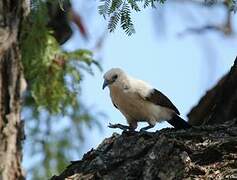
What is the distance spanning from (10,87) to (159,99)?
1.17 meters

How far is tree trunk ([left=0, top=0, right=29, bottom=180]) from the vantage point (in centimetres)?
590

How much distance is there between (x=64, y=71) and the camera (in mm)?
7238

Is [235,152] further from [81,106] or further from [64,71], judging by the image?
[81,106]

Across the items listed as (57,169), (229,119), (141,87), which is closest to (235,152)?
(229,119)

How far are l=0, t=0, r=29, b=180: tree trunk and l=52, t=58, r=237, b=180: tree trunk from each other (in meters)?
0.59

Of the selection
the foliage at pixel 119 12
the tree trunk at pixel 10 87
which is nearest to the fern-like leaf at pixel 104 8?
the foliage at pixel 119 12

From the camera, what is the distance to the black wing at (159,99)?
646cm

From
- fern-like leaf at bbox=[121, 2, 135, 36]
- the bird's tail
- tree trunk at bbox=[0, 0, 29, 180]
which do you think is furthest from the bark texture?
Result: the bird's tail

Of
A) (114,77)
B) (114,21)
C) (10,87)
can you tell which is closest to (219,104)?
(114,77)

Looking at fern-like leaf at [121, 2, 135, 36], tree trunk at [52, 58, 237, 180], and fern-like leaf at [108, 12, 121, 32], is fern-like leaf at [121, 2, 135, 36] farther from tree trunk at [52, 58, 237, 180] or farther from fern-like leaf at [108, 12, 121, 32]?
tree trunk at [52, 58, 237, 180]

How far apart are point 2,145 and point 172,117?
143 centimetres

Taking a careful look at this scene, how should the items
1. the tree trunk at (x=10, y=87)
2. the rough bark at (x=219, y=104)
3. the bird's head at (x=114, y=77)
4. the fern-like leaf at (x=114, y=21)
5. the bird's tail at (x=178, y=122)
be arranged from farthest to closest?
the bird's head at (x=114, y=77), the bird's tail at (x=178, y=122), the rough bark at (x=219, y=104), the tree trunk at (x=10, y=87), the fern-like leaf at (x=114, y=21)

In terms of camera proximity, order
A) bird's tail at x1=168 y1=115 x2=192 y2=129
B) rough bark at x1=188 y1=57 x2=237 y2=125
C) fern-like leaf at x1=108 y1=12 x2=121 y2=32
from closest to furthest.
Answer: fern-like leaf at x1=108 y1=12 x2=121 y2=32 < rough bark at x1=188 y1=57 x2=237 y2=125 < bird's tail at x1=168 y1=115 x2=192 y2=129

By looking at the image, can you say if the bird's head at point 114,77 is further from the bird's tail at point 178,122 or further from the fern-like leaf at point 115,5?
the fern-like leaf at point 115,5
